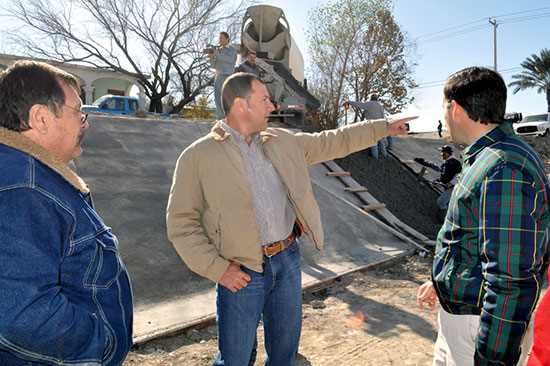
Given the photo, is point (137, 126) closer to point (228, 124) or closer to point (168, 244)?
point (168, 244)

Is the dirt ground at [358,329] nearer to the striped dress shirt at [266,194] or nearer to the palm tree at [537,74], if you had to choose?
the striped dress shirt at [266,194]

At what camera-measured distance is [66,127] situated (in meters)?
1.51

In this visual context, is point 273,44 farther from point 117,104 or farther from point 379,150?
point 117,104

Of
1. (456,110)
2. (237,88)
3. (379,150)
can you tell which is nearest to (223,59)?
(379,150)

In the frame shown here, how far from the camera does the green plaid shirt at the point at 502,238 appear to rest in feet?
4.98

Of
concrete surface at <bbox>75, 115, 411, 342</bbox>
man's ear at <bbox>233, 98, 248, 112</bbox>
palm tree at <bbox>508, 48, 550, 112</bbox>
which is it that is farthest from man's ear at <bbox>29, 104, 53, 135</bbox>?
palm tree at <bbox>508, 48, 550, 112</bbox>

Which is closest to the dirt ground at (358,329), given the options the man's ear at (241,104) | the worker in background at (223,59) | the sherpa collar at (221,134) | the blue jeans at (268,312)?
the blue jeans at (268,312)

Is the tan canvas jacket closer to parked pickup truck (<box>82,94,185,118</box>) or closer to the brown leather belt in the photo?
the brown leather belt

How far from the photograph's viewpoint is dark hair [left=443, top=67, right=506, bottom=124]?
179 centimetres

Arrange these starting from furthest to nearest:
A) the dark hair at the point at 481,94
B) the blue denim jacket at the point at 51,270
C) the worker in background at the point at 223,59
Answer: the worker in background at the point at 223,59, the dark hair at the point at 481,94, the blue denim jacket at the point at 51,270

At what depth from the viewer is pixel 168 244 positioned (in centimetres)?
527

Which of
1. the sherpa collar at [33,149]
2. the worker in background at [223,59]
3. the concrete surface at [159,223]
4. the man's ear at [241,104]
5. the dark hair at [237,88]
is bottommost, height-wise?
the concrete surface at [159,223]

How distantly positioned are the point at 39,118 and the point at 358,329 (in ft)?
13.2

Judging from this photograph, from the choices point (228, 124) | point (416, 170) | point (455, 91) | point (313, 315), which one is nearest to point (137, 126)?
point (313, 315)
